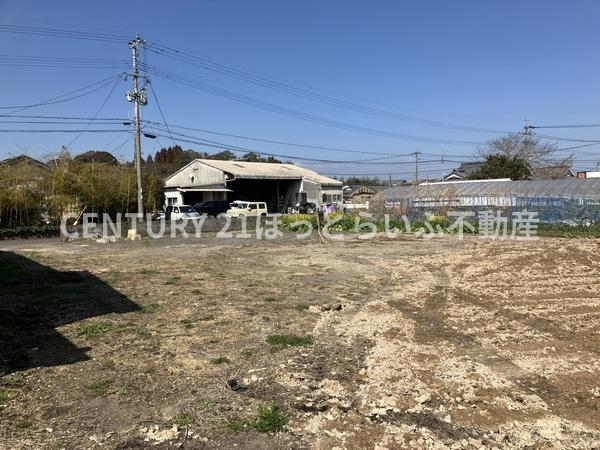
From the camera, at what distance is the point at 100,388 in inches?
160

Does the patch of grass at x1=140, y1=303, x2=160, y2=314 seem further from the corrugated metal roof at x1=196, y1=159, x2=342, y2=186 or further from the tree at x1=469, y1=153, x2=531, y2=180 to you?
the tree at x1=469, y1=153, x2=531, y2=180

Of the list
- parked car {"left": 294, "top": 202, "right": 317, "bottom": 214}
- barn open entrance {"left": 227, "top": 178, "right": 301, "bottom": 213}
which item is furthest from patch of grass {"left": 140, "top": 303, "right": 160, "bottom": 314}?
barn open entrance {"left": 227, "top": 178, "right": 301, "bottom": 213}

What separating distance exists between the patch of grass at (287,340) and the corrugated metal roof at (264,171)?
3061 cm

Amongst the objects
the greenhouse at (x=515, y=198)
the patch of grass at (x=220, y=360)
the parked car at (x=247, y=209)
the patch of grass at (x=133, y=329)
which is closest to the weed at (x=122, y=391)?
the patch of grass at (x=220, y=360)

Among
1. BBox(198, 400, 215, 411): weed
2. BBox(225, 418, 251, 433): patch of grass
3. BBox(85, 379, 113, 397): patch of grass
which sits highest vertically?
BBox(85, 379, 113, 397): patch of grass

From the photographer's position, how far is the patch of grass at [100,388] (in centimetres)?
397

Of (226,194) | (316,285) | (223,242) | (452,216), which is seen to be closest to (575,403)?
(316,285)

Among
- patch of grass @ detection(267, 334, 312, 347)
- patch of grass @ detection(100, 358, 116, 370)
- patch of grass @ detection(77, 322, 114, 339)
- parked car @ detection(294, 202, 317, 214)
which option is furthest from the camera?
parked car @ detection(294, 202, 317, 214)

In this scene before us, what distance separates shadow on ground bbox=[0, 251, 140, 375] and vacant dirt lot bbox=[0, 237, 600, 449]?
3 centimetres

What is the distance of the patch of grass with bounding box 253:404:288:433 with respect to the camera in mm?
3332

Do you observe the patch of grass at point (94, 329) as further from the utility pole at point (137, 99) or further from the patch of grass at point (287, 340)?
the utility pole at point (137, 99)

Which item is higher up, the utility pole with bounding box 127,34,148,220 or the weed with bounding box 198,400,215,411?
the utility pole with bounding box 127,34,148,220

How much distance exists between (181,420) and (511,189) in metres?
24.7

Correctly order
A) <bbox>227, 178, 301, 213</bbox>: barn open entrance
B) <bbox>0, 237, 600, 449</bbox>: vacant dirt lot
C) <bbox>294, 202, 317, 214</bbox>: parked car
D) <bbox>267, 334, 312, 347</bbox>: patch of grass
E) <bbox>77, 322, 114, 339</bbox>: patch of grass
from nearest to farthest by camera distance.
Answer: <bbox>0, 237, 600, 449</bbox>: vacant dirt lot, <bbox>267, 334, 312, 347</bbox>: patch of grass, <bbox>77, 322, 114, 339</bbox>: patch of grass, <bbox>294, 202, 317, 214</bbox>: parked car, <bbox>227, 178, 301, 213</bbox>: barn open entrance
